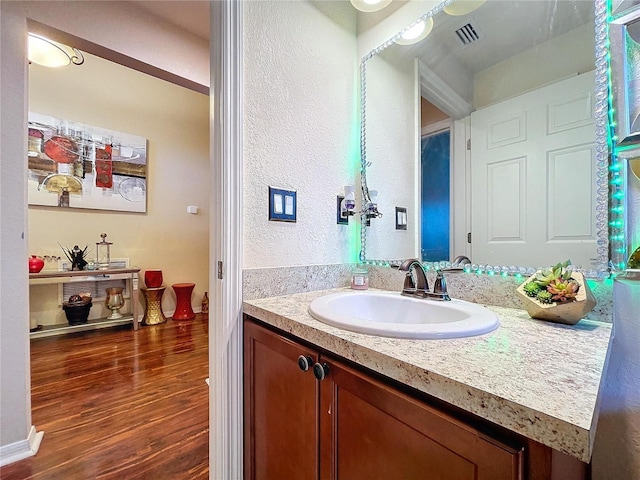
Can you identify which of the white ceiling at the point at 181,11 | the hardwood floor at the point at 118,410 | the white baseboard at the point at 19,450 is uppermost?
the white ceiling at the point at 181,11

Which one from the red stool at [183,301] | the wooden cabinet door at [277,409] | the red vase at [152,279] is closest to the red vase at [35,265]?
the red vase at [152,279]

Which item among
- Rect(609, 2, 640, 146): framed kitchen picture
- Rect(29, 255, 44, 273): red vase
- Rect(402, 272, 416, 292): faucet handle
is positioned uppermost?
Rect(609, 2, 640, 146): framed kitchen picture

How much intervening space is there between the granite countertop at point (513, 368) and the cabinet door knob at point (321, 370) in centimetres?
4

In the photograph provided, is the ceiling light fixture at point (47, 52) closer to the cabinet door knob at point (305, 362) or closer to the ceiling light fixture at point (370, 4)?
the ceiling light fixture at point (370, 4)

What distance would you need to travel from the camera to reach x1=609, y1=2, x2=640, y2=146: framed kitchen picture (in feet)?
2.19

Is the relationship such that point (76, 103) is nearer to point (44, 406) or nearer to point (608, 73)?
point (44, 406)

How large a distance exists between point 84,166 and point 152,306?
1.69m

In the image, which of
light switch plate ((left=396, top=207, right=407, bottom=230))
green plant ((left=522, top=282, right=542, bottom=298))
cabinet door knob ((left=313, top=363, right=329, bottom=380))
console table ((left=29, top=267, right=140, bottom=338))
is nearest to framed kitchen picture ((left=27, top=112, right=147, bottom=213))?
console table ((left=29, top=267, right=140, bottom=338))

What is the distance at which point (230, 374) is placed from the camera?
0.91 meters

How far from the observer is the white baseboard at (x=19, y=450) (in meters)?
1.21

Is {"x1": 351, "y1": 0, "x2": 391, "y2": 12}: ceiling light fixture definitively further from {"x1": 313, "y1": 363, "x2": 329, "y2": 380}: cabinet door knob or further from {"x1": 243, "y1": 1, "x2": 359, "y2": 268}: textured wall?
{"x1": 313, "y1": 363, "x2": 329, "y2": 380}: cabinet door knob

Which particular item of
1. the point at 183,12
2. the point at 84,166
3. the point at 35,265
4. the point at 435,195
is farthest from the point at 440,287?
the point at 84,166

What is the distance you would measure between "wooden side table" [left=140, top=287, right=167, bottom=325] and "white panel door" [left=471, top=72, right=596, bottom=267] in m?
3.39

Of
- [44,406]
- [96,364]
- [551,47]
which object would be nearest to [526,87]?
[551,47]
